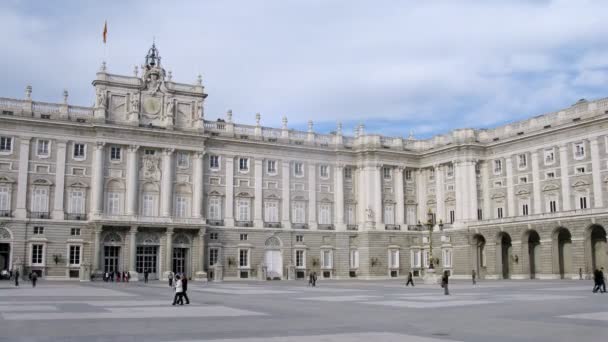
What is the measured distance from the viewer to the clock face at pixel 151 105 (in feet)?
224

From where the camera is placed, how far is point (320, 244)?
75500 mm

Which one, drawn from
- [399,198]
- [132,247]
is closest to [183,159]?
[132,247]

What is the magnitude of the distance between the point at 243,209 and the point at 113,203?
1386 cm

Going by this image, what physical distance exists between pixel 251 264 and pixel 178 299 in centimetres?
4270

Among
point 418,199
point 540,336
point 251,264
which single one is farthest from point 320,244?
point 540,336

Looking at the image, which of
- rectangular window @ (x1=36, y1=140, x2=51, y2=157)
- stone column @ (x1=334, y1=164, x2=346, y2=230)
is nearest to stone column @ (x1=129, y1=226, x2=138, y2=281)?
rectangular window @ (x1=36, y1=140, x2=51, y2=157)

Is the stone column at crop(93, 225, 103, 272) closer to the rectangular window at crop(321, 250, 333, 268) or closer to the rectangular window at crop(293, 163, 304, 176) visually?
the rectangular window at crop(293, 163, 304, 176)

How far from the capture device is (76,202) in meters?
64.2

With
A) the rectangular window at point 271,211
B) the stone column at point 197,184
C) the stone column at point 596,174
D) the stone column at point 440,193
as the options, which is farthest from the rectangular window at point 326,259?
the stone column at point 596,174

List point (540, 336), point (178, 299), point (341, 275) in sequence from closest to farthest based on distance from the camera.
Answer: point (540, 336)
point (178, 299)
point (341, 275)

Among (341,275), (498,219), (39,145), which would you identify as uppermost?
(39,145)

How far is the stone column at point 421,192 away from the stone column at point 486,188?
27.4 feet

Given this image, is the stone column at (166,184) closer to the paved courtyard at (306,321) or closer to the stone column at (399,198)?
the stone column at (399,198)

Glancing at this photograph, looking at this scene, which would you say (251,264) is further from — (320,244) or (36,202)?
(36,202)
